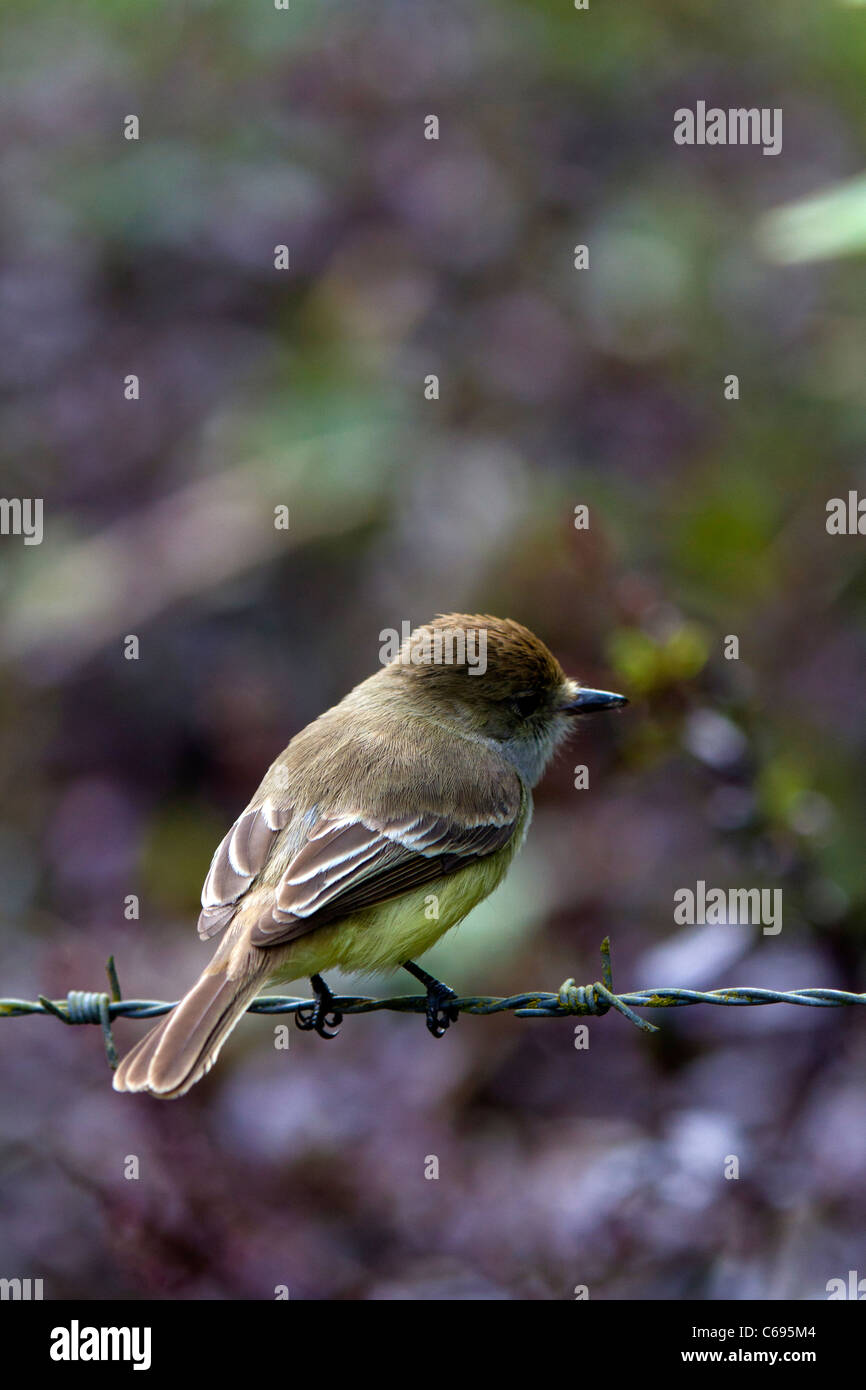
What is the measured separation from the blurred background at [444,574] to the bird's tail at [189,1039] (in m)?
1.22

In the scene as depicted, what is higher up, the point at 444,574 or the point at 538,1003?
the point at 444,574

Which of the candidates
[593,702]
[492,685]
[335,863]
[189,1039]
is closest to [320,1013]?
[335,863]

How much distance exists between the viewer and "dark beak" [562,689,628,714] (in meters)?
4.72

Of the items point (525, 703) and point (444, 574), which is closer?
point (525, 703)

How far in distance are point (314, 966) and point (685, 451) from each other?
4.71 meters

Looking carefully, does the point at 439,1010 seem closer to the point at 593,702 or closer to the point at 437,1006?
the point at 437,1006

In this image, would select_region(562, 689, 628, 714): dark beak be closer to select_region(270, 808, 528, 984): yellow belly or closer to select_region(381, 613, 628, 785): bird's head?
select_region(381, 613, 628, 785): bird's head

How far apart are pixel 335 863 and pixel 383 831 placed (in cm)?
23

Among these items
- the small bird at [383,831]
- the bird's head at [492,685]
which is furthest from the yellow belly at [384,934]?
the bird's head at [492,685]

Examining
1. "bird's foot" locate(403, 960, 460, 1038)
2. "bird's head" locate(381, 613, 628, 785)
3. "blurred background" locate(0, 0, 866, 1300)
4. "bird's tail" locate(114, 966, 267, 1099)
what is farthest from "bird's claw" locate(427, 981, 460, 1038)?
"bird's head" locate(381, 613, 628, 785)

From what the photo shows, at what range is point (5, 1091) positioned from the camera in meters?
5.99

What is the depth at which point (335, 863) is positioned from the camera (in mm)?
4000
